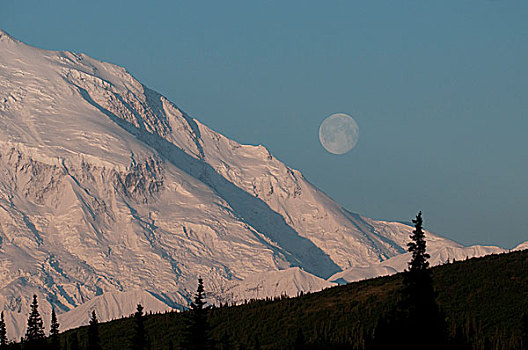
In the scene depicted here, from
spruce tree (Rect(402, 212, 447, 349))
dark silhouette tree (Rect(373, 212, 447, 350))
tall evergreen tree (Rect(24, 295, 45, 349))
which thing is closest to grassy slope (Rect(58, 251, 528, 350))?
tall evergreen tree (Rect(24, 295, 45, 349))

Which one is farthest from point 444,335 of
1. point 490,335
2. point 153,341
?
point 153,341

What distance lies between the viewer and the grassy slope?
55531mm

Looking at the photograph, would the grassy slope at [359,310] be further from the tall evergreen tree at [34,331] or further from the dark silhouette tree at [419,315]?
the dark silhouette tree at [419,315]

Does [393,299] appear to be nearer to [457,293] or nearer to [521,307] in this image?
[457,293]

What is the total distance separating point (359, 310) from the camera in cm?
6088

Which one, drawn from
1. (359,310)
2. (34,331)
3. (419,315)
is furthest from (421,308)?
(359,310)

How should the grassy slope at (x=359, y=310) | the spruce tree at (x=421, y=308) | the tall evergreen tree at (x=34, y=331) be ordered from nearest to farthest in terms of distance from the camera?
the spruce tree at (x=421, y=308), the tall evergreen tree at (x=34, y=331), the grassy slope at (x=359, y=310)

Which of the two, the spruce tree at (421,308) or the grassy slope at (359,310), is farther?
the grassy slope at (359,310)

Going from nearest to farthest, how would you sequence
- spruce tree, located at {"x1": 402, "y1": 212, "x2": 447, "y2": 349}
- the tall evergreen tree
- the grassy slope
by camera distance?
1. spruce tree, located at {"x1": 402, "y1": 212, "x2": 447, "y2": 349}
2. the tall evergreen tree
3. the grassy slope

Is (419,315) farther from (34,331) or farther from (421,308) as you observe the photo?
(34,331)

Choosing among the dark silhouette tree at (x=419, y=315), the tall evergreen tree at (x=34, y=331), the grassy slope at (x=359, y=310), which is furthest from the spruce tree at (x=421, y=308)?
the tall evergreen tree at (x=34, y=331)

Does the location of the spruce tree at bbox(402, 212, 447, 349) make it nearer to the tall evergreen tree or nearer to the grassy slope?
the grassy slope

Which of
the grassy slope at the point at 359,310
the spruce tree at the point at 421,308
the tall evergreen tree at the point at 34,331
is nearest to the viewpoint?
the spruce tree at the point at 421,308

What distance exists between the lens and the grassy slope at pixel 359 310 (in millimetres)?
55531
